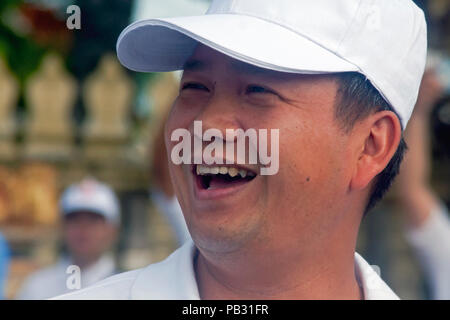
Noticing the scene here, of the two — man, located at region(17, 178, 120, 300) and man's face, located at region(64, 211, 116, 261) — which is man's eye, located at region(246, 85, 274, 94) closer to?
man, located at region(17, 178, 120, 300)

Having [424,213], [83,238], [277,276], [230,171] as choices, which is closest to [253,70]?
[230,171]

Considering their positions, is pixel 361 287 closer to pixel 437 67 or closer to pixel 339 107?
pixel 339 107

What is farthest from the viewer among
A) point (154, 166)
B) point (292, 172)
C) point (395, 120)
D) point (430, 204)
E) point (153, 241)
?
point (153, 241)

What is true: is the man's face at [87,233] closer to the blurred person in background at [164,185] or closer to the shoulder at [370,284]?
the blurred person in background at [164,185]

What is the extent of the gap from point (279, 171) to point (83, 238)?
2633 millimetres

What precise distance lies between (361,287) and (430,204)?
123 cm

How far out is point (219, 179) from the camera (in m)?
1.23

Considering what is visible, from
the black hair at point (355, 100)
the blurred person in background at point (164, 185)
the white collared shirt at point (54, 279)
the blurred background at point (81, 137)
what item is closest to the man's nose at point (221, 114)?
the black hair at point (355, 100)

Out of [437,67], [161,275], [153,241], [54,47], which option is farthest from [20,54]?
[161,275]

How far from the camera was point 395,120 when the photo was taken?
1.29 meters

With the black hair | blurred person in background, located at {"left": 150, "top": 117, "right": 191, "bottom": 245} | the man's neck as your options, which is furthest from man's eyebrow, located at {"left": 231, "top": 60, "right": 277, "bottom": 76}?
blurred person in background, located at {"left": 150, "top": 117, "right": 191, "bottom": 245}

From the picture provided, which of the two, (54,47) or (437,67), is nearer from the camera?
(437,67)

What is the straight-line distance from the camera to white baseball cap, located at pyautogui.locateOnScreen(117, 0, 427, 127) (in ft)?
3.92

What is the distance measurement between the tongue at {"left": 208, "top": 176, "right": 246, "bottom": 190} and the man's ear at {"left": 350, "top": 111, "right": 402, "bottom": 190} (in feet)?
0.59
